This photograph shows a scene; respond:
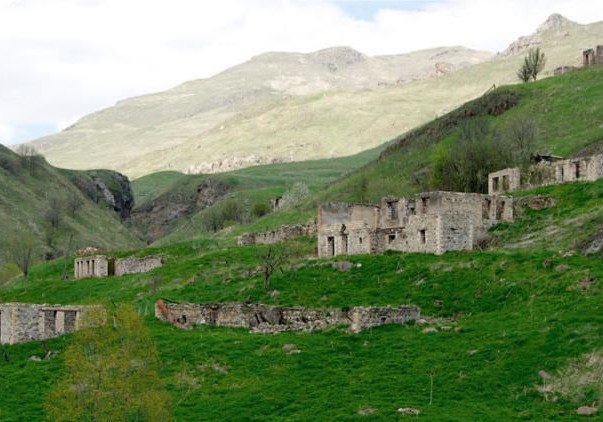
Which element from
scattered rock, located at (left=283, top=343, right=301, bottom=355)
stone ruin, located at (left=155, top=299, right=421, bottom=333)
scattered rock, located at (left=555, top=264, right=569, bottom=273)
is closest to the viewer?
scattered rock, located at (left=283, top=343, right=301, bottom=355)

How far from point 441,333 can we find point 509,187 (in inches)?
1261

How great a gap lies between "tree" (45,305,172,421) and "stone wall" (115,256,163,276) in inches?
1517

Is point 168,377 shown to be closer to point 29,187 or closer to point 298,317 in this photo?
point 298,317

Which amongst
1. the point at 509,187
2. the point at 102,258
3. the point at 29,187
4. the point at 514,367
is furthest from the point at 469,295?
the point at 29,187

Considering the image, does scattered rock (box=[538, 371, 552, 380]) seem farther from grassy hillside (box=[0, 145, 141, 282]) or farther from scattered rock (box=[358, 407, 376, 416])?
grassy hillside (box=[0, 145, 141, 282])

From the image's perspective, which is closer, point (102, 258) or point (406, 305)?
point (406, 305)

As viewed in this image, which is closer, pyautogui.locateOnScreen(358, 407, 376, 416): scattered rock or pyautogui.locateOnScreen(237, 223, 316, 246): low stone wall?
pyautogui.locateOnScreen(358, 407, 376, 416): scattered rock

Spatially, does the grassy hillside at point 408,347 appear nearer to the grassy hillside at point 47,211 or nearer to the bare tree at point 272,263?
the bare tree at point 272,263

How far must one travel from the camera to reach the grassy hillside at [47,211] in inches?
5266

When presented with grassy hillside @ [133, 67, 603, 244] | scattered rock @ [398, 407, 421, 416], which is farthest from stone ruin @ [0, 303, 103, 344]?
grassy hillside @ [133, 67, 603, 244]

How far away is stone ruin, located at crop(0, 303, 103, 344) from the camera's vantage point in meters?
49.0

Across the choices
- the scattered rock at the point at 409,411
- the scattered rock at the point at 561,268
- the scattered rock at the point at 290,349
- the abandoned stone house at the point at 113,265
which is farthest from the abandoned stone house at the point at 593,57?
the scattered rock at the point at 409,411

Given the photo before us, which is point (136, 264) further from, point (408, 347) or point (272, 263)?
point (408, 347)

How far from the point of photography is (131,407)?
34.2m
